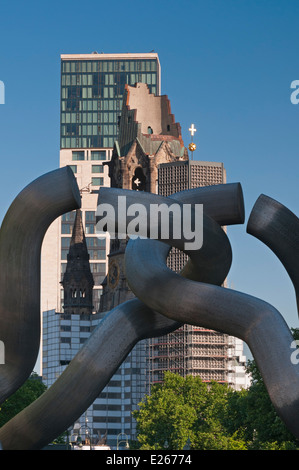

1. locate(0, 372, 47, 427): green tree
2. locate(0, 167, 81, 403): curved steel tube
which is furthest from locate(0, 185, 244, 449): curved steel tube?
locate(0, 372, 47, 427): green tree

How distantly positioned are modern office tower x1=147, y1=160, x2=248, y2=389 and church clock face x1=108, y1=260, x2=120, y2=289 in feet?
31.0

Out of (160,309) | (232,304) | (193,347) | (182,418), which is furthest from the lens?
(193,347)

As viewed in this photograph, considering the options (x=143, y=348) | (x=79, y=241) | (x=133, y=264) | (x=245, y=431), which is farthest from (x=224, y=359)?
(x=133, y=264)

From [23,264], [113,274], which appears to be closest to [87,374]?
[23,264]

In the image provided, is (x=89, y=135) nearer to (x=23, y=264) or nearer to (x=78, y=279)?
(x=78, y=279)

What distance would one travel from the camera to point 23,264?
Result: 19.8 m

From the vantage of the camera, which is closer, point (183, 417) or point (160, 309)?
point (160, 309)

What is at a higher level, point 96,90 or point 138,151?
point 96,90

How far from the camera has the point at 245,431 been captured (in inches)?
2286

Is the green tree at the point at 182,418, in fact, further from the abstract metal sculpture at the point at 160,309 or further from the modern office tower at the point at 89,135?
the abstract metal sculpture at the point at 160,309

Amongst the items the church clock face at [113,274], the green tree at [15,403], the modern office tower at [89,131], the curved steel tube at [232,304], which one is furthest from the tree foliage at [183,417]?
the modern office tower at [89,131]

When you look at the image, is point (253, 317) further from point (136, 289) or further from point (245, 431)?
point (245, 431)

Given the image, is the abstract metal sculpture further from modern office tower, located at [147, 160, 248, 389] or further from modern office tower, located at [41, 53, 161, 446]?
modern office tower, located at [41, 53, 161, 446]

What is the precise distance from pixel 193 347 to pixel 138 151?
25.0 meters
